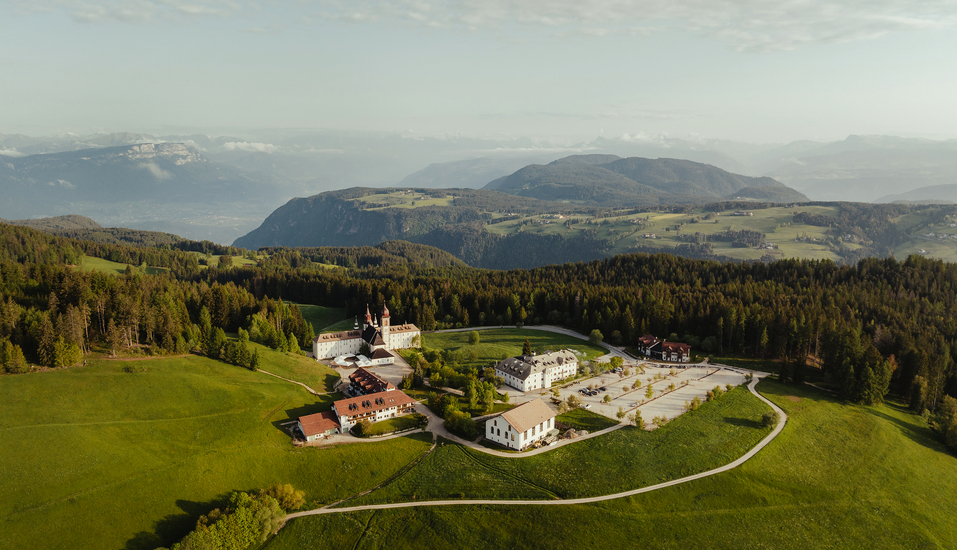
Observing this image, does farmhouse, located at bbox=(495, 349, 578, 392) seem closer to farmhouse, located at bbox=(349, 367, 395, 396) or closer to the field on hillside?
farmhouse, located at bbox=(349, 367, 395, 396)

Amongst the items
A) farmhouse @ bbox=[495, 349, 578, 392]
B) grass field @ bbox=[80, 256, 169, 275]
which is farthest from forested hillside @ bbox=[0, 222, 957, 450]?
farmhouse @ bbox=[495, 349, 578, 392]

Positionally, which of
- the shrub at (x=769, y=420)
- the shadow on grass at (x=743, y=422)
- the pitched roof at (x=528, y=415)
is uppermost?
the pitched roof at (x=528, y=415)

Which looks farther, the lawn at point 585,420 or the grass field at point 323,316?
the grass field at point 323,316

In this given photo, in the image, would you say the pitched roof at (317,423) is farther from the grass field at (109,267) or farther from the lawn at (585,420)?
the grass field at (109,267)

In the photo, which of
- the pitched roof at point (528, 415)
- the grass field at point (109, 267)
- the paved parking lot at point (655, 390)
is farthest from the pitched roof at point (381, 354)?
the grass field at point (109, 267)

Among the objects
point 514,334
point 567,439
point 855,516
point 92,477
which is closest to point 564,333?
point 514,334

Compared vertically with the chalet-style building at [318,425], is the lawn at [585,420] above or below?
below
